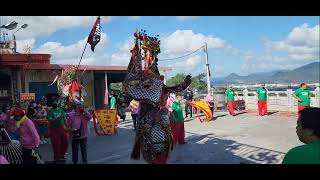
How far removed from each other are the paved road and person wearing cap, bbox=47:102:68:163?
295 mm

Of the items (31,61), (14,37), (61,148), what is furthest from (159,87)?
(14,37)

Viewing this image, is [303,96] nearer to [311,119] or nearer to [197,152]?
[197,152]

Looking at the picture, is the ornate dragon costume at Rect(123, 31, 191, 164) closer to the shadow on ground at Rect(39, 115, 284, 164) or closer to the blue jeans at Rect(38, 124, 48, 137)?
the shadow on ground at Rect(39, 115, 284, 164)

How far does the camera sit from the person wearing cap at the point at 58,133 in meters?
9.38

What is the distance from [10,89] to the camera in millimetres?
16453

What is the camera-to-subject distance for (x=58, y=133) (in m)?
9.45

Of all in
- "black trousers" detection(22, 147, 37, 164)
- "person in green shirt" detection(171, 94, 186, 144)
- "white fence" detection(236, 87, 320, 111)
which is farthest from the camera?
"white fence" detection(236, 87, 320, 111)

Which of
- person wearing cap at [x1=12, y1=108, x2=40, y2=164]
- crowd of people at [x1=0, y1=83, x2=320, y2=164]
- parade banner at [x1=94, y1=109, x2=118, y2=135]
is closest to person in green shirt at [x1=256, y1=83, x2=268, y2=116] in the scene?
crowd of people at [x1=0, y1=83, x2=320, y2=164]

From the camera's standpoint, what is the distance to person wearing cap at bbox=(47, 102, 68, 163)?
9375mm

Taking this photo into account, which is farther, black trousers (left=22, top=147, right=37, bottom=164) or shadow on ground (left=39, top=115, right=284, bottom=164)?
shadow on ground (left=39, top=115, right=284, bottom=164)

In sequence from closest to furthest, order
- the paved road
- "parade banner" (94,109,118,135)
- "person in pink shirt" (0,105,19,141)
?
the paved road → "person in pink shirt" (0,105,19,141) → "parade banner" (94,109,118,135)

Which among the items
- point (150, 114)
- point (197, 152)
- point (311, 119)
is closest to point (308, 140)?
point (311, 119)

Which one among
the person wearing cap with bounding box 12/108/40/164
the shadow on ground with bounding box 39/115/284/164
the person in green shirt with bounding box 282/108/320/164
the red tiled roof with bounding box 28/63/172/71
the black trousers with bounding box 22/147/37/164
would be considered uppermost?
the red tiled roof with bounding box 28/63/172/71
